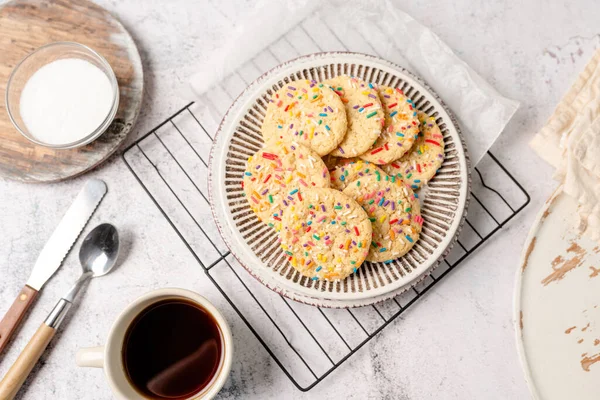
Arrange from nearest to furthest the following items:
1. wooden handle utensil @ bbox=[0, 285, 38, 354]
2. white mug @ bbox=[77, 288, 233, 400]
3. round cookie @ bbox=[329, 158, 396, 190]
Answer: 1. white mug @ bbox=[77, 288, 233, 400]
2. round cookie @ bbox=[329, 158, 396, 190]
3. wooden handle utensil @ bbox=[0, 285, 38, 354]

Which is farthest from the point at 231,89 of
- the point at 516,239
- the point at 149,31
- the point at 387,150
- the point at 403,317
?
the point at 516,239

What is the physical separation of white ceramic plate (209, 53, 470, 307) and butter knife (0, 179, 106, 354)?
381 mm

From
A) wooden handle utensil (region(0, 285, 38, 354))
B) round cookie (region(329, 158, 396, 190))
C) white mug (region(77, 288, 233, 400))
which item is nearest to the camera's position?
white mug (region(77, 288, 233, 400))

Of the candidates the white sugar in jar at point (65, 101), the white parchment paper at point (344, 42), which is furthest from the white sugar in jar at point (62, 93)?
the white parchment paper at point (344, 42)

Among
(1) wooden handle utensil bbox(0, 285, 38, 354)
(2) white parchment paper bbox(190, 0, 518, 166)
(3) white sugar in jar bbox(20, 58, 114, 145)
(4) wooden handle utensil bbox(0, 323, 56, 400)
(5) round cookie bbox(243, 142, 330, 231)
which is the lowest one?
(4) wooden handle utensil bbox(0, 323, 56, 400)

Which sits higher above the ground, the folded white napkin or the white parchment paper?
the white parchment paper

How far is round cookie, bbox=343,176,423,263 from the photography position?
4.35 ft

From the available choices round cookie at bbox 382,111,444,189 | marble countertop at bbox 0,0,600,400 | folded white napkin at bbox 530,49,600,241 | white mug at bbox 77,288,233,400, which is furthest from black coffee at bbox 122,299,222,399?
folded white napkin at bbox 530,49,600,241

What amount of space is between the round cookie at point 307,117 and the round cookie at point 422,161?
173 millimetres

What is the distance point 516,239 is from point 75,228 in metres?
1.26

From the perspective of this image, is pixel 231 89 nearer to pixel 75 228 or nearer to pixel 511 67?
pixel 75 228

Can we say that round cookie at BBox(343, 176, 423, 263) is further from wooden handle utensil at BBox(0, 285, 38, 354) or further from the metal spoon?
wooden handle utensil at BBox(0, 285, 38, 354)

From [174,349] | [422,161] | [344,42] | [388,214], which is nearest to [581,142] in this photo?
[422,161]

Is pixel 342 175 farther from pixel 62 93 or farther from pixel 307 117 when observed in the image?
pixel 62 93
